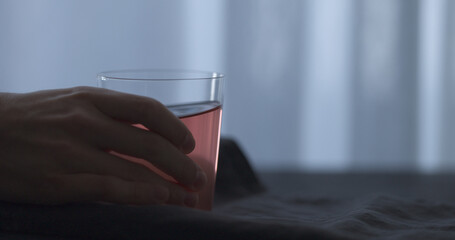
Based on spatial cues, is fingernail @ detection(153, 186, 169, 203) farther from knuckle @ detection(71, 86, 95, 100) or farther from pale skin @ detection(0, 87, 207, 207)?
knuckle @ detection(71, 86, 95, 100)

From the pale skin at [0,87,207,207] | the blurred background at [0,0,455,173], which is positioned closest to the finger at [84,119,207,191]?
the pale skin at [0,87,207,207]

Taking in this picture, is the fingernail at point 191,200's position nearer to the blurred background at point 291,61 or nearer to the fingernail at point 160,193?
the fingernail at point 160,193

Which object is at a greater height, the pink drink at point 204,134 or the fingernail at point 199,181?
the pink drink at point 204,134

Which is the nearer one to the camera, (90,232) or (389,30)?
(90,232)

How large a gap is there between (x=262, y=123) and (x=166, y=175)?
6.92ft

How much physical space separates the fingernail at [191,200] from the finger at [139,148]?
0.07ft

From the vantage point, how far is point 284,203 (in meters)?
0.65

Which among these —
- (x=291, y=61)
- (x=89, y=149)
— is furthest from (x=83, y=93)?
(x=291, y=61)

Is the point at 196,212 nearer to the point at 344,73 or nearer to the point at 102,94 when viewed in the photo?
the point at 102,94

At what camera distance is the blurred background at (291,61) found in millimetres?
2506

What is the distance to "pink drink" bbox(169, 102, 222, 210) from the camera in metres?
0.56

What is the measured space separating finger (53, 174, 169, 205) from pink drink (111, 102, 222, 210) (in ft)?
0.31

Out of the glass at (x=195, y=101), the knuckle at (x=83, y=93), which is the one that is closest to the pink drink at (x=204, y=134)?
the glass at (x=195, y=101)

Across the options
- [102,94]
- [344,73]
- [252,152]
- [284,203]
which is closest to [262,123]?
[252,152]
